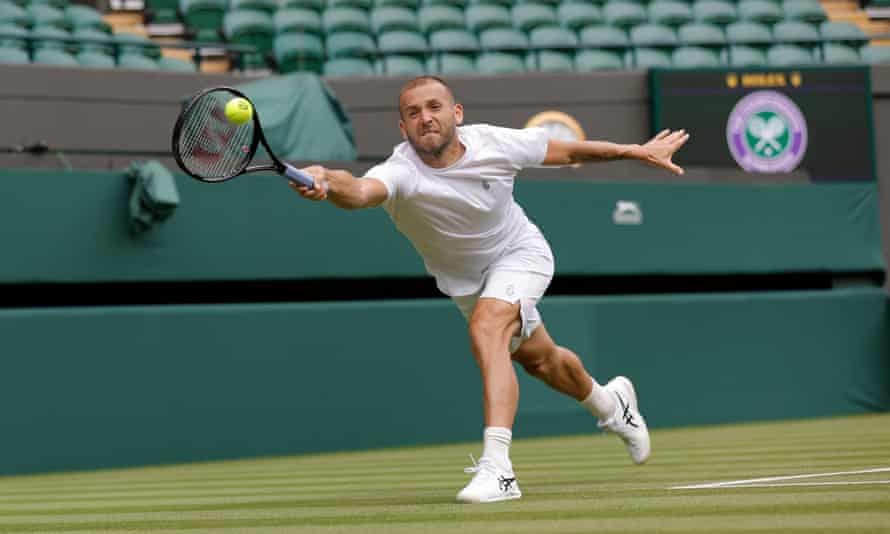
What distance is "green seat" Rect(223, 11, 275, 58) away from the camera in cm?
1525

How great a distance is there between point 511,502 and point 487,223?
1.40 meters

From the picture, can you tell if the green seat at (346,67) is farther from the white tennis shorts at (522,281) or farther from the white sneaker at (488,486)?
the white sneaker at (488,486)

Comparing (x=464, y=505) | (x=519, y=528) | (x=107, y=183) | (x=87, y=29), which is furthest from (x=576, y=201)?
(x=519, y=528)

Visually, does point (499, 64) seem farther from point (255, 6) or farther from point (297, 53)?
point (255, 6)

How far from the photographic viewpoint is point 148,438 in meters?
10.1

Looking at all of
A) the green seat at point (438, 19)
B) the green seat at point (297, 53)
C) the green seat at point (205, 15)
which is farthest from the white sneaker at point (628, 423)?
the green seat at point (205, 15)

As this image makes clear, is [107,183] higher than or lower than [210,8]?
lower

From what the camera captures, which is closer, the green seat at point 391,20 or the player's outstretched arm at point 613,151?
the player's outstretched arm at point 613,151

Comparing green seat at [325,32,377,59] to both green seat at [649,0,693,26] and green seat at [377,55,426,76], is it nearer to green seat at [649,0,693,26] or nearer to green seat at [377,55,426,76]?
green seat at [377,55,426,76]

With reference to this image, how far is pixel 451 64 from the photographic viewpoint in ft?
50.0

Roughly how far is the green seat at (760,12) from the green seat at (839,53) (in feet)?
2.48

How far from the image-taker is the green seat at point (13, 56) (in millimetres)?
12656

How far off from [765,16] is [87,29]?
7.44m

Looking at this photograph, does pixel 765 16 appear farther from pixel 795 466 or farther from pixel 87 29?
pixel 795 466
